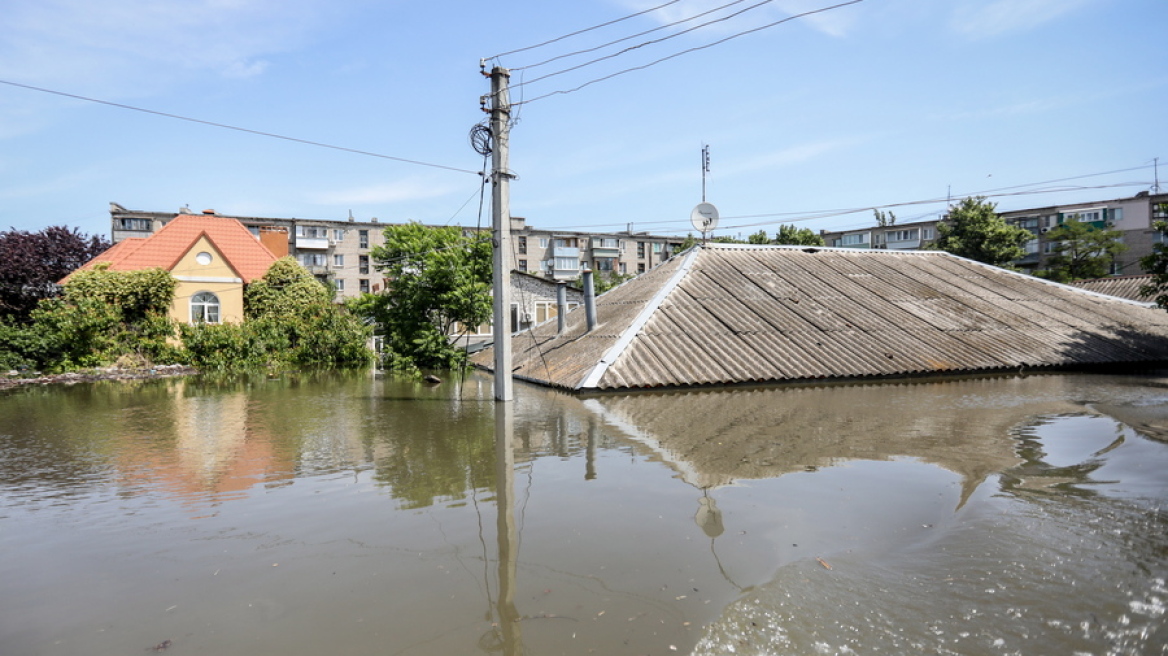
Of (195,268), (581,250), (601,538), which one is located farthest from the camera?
(581,250)

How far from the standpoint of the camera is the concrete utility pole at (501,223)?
48.2ft

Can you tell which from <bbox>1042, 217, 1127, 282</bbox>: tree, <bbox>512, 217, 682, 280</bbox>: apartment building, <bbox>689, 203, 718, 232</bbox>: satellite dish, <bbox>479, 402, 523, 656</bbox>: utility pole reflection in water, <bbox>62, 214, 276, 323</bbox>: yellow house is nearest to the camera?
<bbox>479, 402, 523, 656</bbox>: utility pole reflection in water

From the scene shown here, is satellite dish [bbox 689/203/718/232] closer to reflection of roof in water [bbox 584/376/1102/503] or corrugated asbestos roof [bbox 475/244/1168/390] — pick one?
corrugated asbestos roof [bbox 475/244/1168/390]

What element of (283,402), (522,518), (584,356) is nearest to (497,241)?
(584,356)

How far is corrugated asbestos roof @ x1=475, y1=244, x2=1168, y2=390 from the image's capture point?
17578mm

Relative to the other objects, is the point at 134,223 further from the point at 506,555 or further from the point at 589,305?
the point at 506,555

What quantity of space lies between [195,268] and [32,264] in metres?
13.0

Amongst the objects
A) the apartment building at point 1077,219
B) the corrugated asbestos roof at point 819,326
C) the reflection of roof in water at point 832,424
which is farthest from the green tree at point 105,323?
the apartment building at point 1077,219

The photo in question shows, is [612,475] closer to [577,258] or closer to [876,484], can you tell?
[876,484]

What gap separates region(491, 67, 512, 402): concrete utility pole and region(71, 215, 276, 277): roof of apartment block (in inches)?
967

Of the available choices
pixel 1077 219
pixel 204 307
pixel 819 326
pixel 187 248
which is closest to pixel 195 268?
pixel 187 248

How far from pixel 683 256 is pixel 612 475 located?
17.4 meters

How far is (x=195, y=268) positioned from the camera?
109 ft

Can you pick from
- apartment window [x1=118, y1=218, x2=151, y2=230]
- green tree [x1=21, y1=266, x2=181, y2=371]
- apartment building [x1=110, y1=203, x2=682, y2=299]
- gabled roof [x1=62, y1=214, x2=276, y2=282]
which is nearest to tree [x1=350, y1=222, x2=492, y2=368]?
green tree [x1=21, y1=266, x2=181, y2=371]
